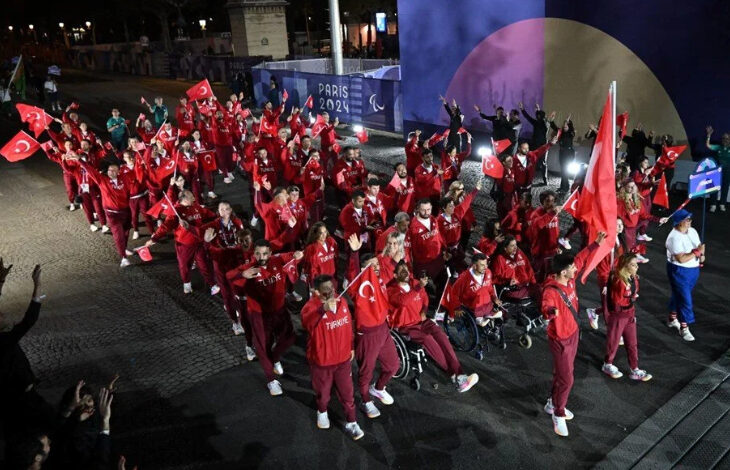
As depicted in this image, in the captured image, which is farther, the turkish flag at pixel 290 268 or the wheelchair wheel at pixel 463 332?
the wheelchair wheel at pixel 463 332

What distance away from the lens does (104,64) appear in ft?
156

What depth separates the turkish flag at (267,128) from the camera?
15.9 metres

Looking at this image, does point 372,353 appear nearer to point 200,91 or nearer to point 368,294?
point 368,294

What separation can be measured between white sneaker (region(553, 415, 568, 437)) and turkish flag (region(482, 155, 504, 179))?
5229mm

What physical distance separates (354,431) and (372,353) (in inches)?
33.0

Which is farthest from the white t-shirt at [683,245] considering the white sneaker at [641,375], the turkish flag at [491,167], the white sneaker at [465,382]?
the turkish flag at [491,167]

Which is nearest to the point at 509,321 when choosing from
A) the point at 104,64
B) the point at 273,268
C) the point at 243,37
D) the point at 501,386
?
the point at 501,386

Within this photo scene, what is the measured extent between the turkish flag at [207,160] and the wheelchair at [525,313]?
8974 millimetres

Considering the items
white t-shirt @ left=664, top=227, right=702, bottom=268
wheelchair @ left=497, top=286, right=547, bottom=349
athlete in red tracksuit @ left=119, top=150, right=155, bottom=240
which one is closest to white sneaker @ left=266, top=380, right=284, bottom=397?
wheelchair @ left=497, top=286, right=547, bottom=349

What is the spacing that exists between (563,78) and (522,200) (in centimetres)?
721

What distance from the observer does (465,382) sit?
23.4 feet

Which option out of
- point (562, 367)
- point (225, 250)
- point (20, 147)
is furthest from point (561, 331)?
point (20, 147)

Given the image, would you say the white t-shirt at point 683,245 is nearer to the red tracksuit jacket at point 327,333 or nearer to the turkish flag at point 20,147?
the red tracksuit jacket at point 327,333

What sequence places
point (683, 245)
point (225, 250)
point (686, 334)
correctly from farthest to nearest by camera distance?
point (225, 250), point (686, 334), point (683, 245)
